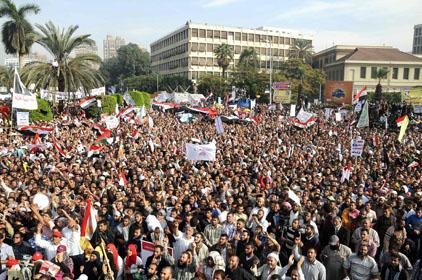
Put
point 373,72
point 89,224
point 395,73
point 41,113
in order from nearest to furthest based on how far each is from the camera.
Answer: point 89,224, point 41,113, point 373,72, point 395,73

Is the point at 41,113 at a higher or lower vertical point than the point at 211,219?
higher

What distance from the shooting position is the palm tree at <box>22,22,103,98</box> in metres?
30.7

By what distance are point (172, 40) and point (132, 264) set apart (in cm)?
10502

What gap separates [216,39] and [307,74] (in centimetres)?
3285

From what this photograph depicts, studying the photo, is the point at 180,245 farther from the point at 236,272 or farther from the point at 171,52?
the point at 171,52

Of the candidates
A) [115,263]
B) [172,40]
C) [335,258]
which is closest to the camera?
[115,263]

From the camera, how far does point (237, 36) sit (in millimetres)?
100562

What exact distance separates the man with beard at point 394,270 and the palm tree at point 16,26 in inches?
1318

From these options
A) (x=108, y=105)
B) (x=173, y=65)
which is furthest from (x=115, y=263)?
(x=173, y=65)

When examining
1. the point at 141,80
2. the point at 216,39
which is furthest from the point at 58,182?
the point at 216,39

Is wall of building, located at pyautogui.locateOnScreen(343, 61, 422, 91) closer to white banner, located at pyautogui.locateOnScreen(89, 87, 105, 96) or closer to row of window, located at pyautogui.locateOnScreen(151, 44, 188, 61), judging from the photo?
row of window, located at pyautogui.locateOnScreen(151, 44, 188, 61)

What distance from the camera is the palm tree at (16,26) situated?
34.5 metres

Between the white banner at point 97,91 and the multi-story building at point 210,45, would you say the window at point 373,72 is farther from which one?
A: the white banner at point 97,91

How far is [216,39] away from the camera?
97875mm
